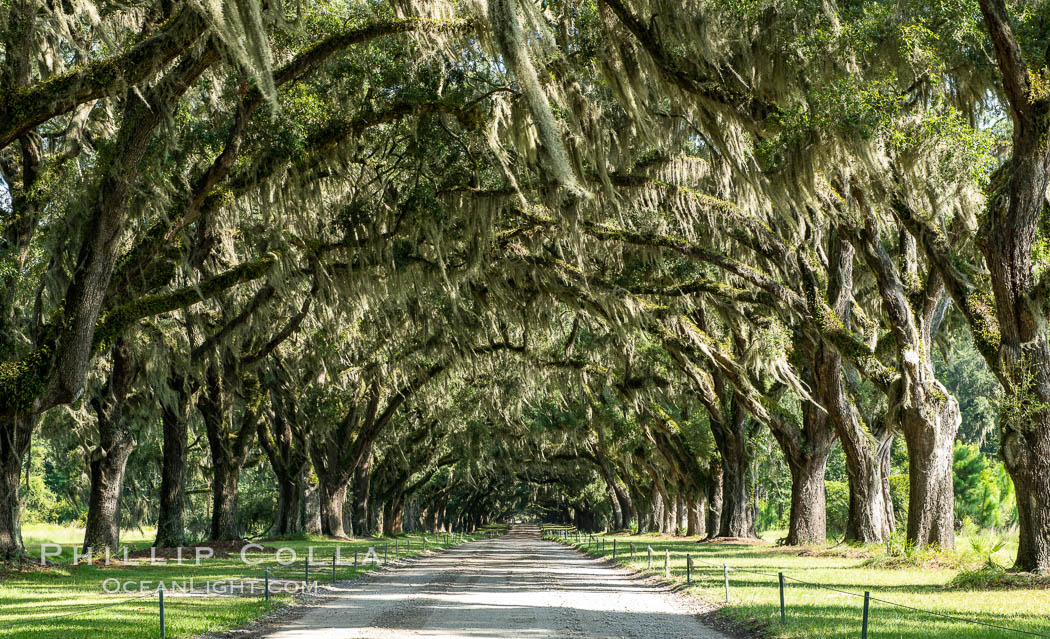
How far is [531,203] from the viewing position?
15.5m

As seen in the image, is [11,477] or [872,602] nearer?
[872,602]

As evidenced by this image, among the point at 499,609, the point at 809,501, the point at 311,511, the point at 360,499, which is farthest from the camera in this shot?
the point at 311,511

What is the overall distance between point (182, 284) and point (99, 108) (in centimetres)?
348

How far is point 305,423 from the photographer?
3198cm

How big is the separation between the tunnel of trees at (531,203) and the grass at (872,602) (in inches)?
49.8

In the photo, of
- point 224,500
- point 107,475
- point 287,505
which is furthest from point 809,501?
point 287,505

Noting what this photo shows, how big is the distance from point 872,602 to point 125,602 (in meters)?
9.60

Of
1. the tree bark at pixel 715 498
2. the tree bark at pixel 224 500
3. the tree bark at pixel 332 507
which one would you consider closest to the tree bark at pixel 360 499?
the tree bark at pixel 332 507

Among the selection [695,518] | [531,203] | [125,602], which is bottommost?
[695,518]

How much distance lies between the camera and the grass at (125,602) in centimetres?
948

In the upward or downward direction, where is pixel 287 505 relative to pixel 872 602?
downward

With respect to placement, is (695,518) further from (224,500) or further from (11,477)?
(11,477)

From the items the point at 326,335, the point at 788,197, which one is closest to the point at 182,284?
the point at 326,335

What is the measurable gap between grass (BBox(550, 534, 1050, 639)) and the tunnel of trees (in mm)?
1264
